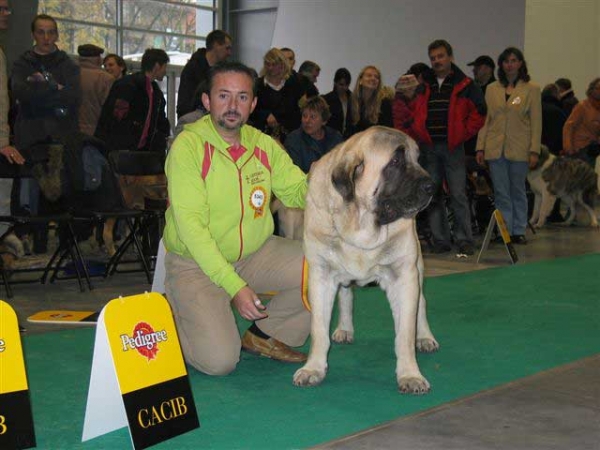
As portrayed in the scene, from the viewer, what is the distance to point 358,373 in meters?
3.28

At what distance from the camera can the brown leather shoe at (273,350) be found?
3455mm

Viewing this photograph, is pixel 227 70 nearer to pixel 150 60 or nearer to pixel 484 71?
pixel 150 60

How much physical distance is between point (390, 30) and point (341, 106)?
25.8 feet

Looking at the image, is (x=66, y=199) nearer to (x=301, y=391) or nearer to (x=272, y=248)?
(x=272, y=248)

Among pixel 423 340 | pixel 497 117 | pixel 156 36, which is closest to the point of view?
pixel 423 340

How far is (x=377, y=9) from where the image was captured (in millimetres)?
15391

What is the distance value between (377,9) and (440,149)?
886 cm

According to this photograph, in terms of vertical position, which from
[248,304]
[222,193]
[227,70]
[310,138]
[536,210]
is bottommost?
[536,210]

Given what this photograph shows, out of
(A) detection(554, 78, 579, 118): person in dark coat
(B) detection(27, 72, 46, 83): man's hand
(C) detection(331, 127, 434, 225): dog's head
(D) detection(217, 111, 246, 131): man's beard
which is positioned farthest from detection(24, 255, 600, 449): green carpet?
(A) detection(554, 78, 579, 118): person in dark coat

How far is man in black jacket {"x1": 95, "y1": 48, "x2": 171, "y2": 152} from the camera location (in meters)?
6.35

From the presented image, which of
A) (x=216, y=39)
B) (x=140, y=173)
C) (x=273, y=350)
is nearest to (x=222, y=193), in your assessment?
(x=273, y=350)

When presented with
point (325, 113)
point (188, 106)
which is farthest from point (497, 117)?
point (188, 106)

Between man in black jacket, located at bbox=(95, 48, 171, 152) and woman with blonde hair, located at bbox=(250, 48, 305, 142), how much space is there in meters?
0.85

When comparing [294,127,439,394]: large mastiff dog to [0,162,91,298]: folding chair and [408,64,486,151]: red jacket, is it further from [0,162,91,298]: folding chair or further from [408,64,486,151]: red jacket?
[408,64,486,151]: red jacket
